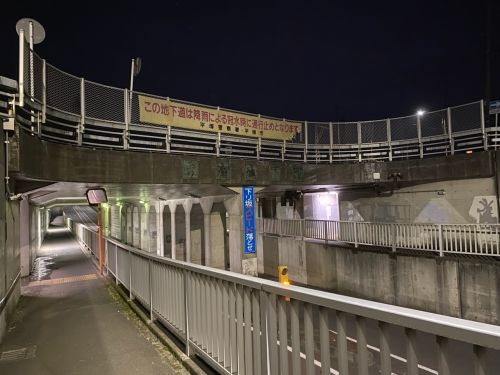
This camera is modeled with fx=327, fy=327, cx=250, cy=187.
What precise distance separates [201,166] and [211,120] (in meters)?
2.03

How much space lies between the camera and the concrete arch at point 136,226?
26.9 meters

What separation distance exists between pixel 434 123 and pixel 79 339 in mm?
15577

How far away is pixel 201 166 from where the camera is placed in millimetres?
11672

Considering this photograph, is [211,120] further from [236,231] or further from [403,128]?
[403,128]

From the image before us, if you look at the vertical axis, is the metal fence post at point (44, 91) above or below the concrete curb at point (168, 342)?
above

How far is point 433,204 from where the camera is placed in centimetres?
1459

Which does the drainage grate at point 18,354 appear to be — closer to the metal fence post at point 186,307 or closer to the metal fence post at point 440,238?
the metal fence post at point 186,307

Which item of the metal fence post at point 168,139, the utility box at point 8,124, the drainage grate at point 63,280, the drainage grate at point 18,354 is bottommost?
the drainage grate at point 63,280

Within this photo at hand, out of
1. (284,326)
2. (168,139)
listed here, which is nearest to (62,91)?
(168,139)

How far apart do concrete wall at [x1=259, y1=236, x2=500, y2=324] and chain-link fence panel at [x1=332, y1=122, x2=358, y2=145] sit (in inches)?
200

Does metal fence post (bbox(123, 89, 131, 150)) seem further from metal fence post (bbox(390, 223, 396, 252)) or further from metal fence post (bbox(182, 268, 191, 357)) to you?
metal fence post (bbox(390, 223, 396, 252))

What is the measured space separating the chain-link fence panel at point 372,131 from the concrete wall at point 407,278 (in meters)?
5.44

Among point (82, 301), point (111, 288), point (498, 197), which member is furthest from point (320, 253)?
point (82, 301)

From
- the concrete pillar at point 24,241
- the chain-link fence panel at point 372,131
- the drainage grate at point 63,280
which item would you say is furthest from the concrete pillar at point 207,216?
the chain-link fence panel at point 372,131
